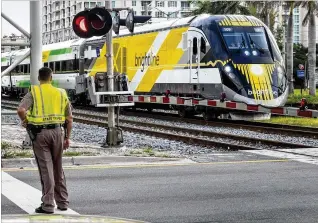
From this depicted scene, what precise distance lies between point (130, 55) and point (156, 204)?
22.9 metres

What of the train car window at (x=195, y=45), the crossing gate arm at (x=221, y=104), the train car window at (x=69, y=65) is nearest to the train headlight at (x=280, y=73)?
the crossing gate arm at (x=221, y=104)

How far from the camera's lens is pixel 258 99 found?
2548 cm

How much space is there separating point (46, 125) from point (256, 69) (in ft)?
60.2

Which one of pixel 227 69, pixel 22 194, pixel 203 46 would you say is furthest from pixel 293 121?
pixel 22 194

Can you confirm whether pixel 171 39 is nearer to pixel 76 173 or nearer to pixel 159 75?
pixel 159 75

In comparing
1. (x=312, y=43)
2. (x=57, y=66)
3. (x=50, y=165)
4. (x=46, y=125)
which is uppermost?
(x=312, y=43)

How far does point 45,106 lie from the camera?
7945 millimetres

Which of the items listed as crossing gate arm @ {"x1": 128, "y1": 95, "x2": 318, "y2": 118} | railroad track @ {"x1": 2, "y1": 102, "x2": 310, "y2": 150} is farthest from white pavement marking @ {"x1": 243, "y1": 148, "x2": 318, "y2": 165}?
crossing gate arm @ {"x1": 128, "y1": 95, "x2": 318, "y2": 118}

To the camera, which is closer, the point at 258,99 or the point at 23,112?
the point at 23,112

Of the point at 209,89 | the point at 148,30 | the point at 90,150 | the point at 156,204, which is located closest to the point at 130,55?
the point at 148,30

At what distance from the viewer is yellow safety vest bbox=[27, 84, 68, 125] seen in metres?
7.95

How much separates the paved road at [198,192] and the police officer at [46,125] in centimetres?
48

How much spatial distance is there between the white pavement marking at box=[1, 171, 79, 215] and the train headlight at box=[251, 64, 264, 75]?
1568 cm

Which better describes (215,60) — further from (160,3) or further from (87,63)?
(160,3)
